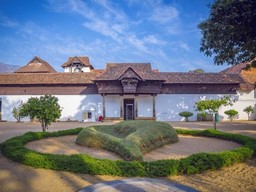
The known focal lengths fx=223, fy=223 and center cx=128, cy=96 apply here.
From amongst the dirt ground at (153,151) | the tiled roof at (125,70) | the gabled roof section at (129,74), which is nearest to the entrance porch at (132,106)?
the tiled roof at (125,70)

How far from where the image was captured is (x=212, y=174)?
7.05m

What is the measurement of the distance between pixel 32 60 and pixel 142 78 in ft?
83.3

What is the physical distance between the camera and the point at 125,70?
2678 centimetres

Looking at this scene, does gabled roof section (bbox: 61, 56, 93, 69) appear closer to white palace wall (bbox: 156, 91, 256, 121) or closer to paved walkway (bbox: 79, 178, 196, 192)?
white palace wall (bbox: 156, 91, 256, 121)

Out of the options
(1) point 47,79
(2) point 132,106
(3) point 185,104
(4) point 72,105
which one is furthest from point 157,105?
(1) point 47,79

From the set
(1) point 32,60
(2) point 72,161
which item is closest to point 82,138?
(2) point 72,161

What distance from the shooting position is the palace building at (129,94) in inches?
Answer: 1092

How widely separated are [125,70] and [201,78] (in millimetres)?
10266

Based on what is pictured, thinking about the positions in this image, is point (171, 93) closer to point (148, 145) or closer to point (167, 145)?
point (167, 145)

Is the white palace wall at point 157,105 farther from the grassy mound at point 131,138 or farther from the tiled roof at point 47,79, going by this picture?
the grassy mound at point 131,138

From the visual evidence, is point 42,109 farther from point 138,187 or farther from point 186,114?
point 186,114

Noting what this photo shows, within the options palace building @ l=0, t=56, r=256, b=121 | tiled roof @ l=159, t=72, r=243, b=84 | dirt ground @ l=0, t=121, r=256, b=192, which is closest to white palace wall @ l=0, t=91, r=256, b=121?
palace building @ l=0, t=56, r=256, b=121

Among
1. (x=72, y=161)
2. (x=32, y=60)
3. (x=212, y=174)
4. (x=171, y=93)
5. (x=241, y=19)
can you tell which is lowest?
(x=212, y=174)

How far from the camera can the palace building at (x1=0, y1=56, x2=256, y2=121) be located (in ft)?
91.0
